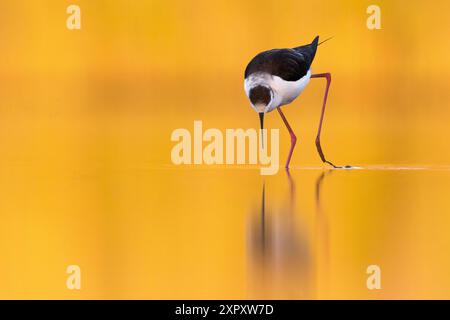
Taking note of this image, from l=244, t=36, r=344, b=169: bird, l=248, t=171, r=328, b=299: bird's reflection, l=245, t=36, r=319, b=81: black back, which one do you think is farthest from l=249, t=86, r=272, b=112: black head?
l=248, t=171, r=328, b=299: bird's reflection

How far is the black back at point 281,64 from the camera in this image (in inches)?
296

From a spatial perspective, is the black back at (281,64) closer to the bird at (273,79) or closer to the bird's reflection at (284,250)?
the bird at (273,79)

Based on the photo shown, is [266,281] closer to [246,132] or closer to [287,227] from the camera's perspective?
[287,227]

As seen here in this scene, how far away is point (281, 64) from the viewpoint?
7551 mm

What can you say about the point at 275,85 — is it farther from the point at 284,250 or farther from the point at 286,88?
the point at 284,250

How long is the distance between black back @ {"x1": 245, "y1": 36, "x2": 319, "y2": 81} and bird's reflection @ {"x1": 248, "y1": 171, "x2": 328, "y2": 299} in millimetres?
1548

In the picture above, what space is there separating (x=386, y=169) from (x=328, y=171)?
0.45m

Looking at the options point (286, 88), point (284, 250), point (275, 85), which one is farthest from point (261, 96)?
point (284, 250)

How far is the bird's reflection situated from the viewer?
4.28 metres

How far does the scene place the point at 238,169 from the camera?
7.81m

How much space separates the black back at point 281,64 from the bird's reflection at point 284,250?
1548 millimetres

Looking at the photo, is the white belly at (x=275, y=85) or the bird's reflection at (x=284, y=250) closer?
the bird's reflection at (x=284, y=250)

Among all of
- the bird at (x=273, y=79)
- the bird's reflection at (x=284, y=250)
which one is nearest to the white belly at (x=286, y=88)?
the bird at (x=273, y=79)

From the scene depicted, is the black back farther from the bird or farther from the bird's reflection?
the bird's reflection
